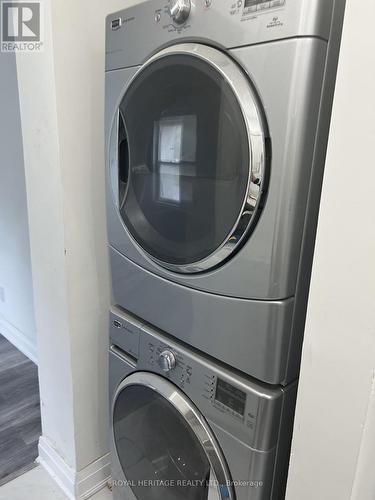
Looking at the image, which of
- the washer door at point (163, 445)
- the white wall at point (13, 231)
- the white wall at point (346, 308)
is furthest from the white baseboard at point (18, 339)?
the white wall at point (346, 308)

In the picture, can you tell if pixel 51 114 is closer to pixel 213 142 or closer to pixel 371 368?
pixel 213 142

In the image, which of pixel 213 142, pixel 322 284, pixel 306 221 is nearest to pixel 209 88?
pixel 213 142

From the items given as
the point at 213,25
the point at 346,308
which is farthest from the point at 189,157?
the point at 346,308

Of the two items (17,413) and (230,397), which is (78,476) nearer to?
(17,413)

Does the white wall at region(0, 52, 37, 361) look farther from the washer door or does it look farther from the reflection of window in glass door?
the reflection of window in glass door

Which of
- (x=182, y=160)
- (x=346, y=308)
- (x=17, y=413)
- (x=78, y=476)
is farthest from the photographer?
(x=17, y=413)

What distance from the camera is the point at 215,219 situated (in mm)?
819

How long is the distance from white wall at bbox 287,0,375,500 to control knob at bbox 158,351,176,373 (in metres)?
0.34

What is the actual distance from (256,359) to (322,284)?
0.25 metres

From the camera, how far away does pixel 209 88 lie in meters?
0.77

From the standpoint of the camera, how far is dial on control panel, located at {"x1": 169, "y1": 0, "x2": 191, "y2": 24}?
79 cm

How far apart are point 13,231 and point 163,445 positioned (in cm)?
155

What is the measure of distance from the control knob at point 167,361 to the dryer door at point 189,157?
0.74 ft

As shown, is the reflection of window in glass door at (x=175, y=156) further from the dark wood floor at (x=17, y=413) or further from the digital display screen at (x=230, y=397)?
the dark wood floor at (x=17, y=413)
